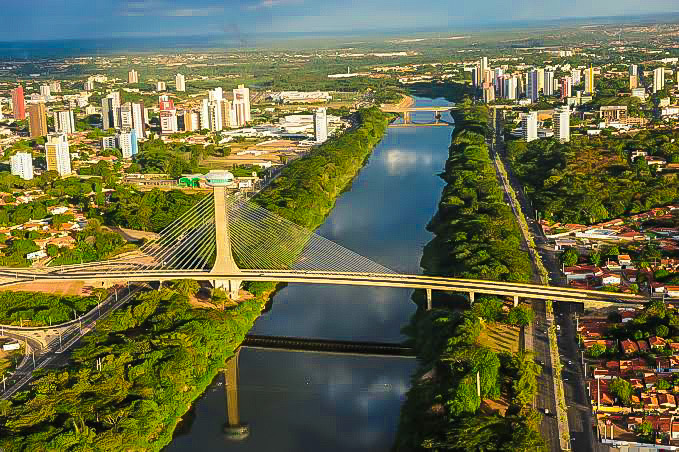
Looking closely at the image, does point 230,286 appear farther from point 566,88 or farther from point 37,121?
point 566,88

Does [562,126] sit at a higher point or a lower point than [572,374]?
higher

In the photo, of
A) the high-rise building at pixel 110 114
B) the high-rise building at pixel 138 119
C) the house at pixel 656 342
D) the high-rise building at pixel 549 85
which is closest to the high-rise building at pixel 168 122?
the high-rise building at pixel 138 119

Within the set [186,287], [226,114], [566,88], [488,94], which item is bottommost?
[186,287]

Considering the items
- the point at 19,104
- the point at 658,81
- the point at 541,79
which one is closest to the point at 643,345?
the point at 658,81

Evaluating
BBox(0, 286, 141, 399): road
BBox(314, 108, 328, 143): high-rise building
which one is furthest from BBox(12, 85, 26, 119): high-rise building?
BBox(0, 286, 141, 399): road

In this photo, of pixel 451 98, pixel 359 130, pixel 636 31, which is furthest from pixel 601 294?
pixel 636 31

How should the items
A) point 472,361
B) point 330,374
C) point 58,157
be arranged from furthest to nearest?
point 58,157 → point 330,374 → point 472,361

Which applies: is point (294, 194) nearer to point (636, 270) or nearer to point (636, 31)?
point (636, 270)

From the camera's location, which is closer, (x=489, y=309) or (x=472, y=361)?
(x=472, y=361)
